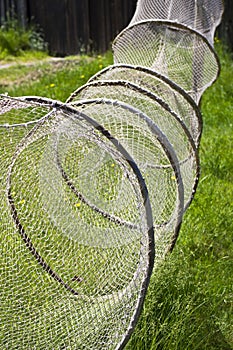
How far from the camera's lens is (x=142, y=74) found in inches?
144

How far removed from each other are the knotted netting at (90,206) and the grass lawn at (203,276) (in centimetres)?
21

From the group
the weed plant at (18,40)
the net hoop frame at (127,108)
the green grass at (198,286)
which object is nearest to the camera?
the net hoop frame at (127,108)

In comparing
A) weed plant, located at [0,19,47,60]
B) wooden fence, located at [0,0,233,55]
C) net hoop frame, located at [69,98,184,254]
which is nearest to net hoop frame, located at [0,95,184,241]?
net hoop frame, located at [69,98,184,254]

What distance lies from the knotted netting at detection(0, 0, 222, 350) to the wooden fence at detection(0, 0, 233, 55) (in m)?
7.28

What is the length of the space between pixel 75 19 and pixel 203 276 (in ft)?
30.1

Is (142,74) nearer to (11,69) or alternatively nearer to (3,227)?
(3,227)

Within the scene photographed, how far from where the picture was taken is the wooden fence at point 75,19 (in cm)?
1092

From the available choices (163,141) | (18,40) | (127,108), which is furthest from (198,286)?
(18,40)

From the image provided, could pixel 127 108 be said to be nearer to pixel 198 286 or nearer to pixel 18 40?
pixel 198 286

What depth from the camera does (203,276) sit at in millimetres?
3539

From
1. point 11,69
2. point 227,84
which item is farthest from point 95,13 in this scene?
point 227,84

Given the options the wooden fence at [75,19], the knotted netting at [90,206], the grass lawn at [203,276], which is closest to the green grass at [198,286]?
the grass lawn at [203,276]

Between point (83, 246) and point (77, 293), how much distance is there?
27cm

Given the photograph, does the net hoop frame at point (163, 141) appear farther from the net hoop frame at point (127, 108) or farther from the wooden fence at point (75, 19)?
the wooden fence at point (75, 19)
